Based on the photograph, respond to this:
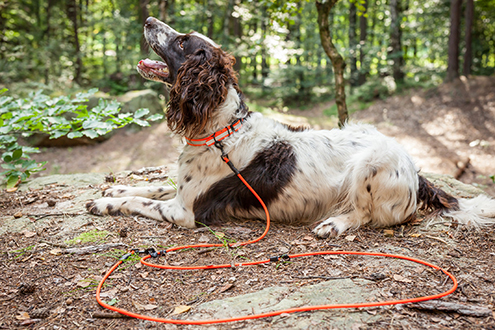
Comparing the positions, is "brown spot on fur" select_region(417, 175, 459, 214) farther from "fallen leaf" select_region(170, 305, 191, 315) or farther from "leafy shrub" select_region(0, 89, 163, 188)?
"leafy shrub" select_region(0, 89, 163, 188)

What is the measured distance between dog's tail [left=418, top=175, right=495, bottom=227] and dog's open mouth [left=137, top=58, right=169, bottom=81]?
9.66 ft

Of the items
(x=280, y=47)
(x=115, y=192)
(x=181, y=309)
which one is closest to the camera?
(x=181, y=309)

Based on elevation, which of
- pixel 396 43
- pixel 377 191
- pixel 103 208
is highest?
pixel 396 43

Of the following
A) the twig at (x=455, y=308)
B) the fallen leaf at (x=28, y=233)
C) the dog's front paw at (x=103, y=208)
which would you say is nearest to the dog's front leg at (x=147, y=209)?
the dog's front paw at (x=103, y=208)

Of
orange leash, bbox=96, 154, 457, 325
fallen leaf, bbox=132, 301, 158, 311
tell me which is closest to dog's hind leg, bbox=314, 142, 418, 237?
orange leash, bbox=96, 154, 457, 325

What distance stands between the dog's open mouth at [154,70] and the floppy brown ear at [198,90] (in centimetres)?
37

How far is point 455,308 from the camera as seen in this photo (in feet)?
6.61

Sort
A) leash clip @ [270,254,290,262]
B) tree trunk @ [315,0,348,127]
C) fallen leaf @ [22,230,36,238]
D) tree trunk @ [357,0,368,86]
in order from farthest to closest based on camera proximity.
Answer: tree trunk @ [357,0,368,86] → tree trunk @ [315,0,348,127] → fallen leaf @ [22,230,36,238] → leash clip @ [270,254,290,262]

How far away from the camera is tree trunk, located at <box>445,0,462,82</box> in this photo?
11.5 meters

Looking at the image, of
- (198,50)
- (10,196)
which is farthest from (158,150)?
(198,50)

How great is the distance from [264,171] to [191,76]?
1.17m

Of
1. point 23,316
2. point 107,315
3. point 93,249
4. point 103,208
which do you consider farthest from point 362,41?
point 23,316

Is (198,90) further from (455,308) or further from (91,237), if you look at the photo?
(455,308)

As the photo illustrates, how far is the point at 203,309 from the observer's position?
212 centimetres
